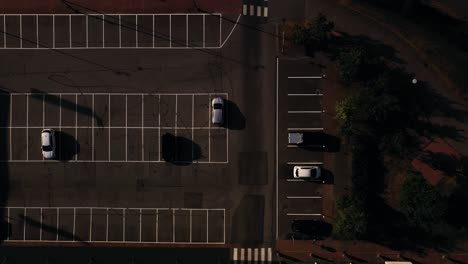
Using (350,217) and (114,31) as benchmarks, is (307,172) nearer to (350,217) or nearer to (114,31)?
(350,217)

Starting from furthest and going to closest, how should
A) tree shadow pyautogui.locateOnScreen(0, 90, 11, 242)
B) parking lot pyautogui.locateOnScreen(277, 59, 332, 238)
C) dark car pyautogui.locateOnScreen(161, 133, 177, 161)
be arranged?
tree shadow pyautogui.locateOnScreen(0, 90, 11, 242) → parking lot pyautogui.locateOnScreen(277, 59, 332, 238) → dark car pyautogui.locateOnScreen(161, 133, 177, 161)

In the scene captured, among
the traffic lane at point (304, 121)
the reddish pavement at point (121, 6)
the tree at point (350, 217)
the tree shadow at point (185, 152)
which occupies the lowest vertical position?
the tree at point (350, 217)

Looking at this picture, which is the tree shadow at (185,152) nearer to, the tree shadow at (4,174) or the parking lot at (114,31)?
the parking lot at (114,31)

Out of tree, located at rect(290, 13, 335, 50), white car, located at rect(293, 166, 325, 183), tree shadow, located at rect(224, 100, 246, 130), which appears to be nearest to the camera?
tree, located at rect(290, 13, 335, 50)

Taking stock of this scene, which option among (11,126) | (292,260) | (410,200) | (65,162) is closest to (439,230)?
(410,200)

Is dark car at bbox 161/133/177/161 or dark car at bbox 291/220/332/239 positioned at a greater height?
dark car at bbox 161/133/177/161

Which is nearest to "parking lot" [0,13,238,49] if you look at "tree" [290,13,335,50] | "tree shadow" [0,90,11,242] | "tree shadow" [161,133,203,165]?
"tree" [290,13,335,50]

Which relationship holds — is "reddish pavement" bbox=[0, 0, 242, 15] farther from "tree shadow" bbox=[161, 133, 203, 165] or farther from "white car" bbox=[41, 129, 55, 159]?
"tree shadow" bbox=[161, 133, 203, 165]

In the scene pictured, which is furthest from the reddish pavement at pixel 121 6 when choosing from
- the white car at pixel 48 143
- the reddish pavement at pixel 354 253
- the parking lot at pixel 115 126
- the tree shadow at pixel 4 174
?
the reddish pavement at pixel 354 253
